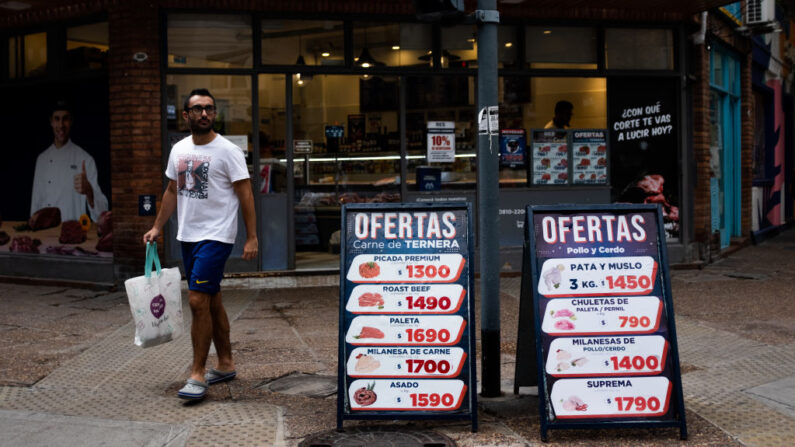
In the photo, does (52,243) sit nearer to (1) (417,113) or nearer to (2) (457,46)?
(1) (417,113)

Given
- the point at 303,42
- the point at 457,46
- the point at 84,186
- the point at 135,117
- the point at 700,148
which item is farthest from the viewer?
the point at 700,148

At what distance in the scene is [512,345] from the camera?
22.3 ft

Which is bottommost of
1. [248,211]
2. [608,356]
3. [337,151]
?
[608,356]

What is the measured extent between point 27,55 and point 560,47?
23.0 feet

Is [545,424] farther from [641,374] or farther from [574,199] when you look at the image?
[574,199]

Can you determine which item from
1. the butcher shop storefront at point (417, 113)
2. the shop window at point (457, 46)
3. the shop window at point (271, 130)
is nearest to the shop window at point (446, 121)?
the butcher shop storefront at point (417, 113)

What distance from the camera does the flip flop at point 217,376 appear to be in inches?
220

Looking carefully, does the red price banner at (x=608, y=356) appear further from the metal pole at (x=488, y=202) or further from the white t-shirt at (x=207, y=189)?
the white t-shirt at (x=207, y=189)

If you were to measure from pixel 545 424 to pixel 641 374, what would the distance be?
0.60 metres

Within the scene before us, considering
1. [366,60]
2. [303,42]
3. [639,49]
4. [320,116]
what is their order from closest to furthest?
1. [303,42]
2. [320,116]
3. [366,60]
4. [639,49]

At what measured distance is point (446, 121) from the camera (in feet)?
34.8

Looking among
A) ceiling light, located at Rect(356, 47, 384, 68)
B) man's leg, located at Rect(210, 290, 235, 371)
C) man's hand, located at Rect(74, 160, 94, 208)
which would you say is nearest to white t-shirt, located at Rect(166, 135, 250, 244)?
man's leg, located at Rect(210, 290, 235, 371)

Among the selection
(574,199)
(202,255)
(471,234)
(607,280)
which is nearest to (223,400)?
(202,255)

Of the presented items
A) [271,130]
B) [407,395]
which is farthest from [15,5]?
[407,395]
